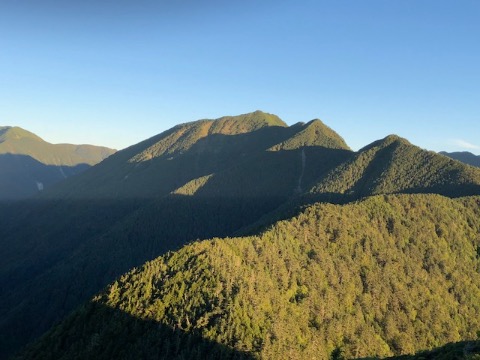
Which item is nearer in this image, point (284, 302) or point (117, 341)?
point (117, 341)

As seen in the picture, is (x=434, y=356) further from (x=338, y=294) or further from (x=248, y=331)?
(x=338, y=294)

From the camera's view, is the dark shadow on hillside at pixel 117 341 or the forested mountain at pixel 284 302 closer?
the dark shadow on hillside at pixel 117 341

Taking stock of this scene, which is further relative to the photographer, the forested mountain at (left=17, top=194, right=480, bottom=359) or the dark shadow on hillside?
the forested mountain at (left=17, top=194, right=480, bottom=359)

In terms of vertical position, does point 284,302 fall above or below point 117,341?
above
